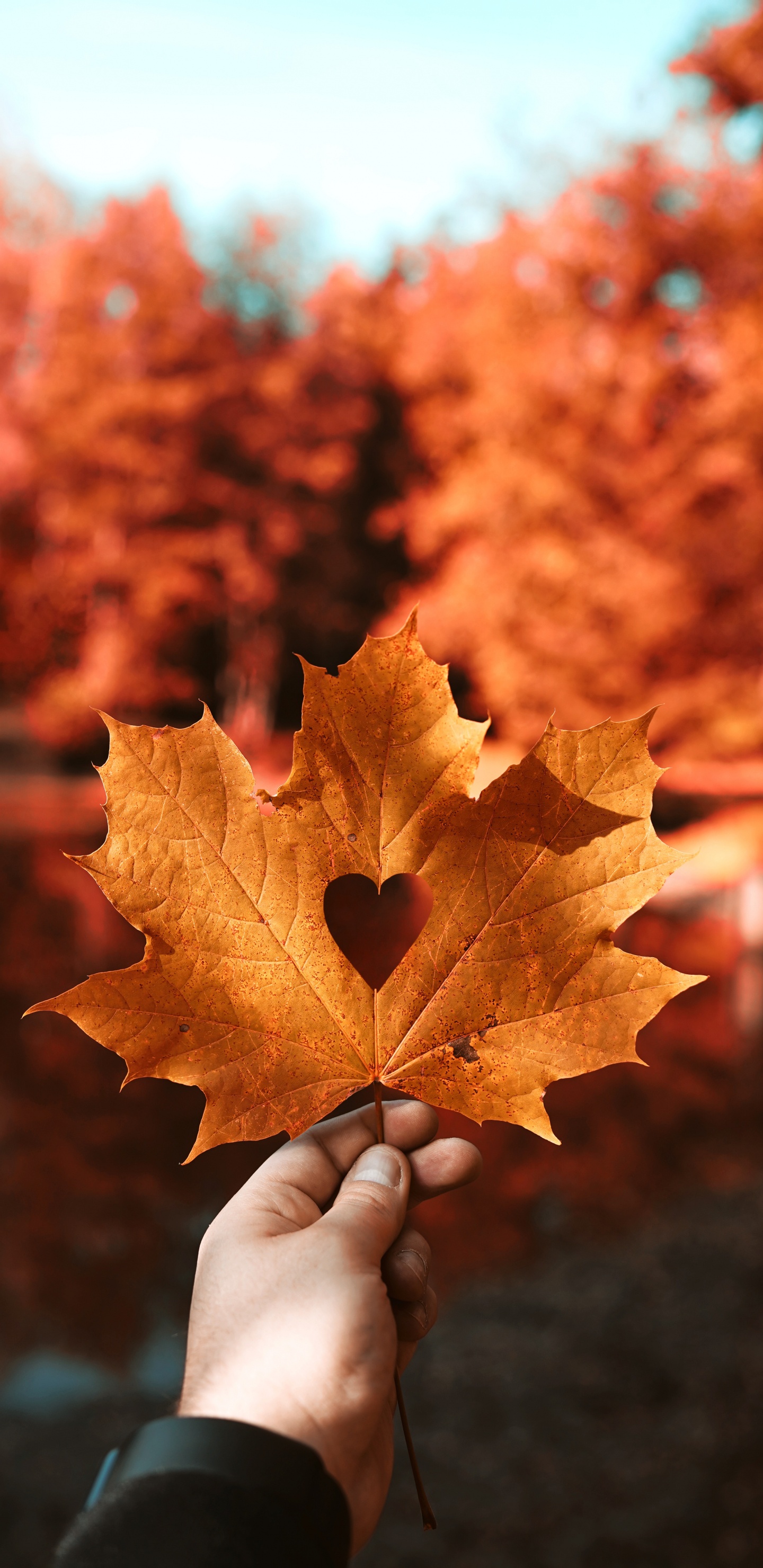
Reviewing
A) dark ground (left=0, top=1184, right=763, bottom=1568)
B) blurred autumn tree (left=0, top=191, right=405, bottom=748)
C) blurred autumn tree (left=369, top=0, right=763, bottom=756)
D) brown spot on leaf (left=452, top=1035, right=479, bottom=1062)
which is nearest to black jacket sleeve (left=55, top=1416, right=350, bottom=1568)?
brown spot on leaf (left=452, top=1035, right=479, bottom=1062)

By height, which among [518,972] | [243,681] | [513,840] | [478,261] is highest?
[478,261]

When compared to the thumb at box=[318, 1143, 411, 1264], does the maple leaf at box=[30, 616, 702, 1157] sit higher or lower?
higher

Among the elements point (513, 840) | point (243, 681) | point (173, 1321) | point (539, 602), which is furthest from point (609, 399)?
point (513, 840)

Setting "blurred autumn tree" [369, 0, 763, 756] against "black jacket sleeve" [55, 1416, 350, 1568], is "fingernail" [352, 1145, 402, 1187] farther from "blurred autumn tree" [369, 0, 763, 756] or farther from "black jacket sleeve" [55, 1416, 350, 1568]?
"blurred autumn tree" [369, 0, 763, 756]

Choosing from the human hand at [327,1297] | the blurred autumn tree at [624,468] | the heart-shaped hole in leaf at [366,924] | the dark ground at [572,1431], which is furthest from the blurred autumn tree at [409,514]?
the human hand at [327,1297]

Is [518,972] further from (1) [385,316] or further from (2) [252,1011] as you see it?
(1) [385,316]

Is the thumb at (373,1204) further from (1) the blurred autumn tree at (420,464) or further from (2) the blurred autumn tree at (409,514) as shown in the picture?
(1) the blurred autumn tree at (420,464)

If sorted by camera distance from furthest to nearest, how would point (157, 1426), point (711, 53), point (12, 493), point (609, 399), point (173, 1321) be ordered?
point (12, 493), point (609, 399), point (711, 53), point (173, 1321), point (157, 1426)

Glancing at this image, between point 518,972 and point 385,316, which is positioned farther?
point 385,316
